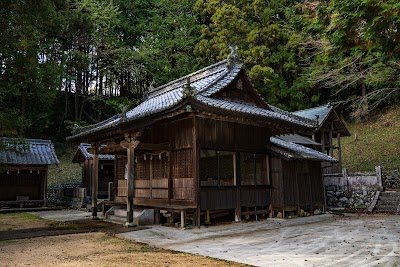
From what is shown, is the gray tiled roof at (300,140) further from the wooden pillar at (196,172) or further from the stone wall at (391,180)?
the wooden pillar at (196,172)

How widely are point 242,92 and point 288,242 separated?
7604 millimetres

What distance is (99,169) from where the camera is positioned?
24719 millimetres

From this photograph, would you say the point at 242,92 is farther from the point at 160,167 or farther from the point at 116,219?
the point at 116,219

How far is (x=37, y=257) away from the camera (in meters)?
7.31

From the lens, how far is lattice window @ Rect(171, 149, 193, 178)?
12.3m

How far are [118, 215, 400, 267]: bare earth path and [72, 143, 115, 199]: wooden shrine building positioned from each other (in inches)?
526

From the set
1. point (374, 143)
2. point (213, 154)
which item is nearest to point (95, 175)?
point (213, 154)

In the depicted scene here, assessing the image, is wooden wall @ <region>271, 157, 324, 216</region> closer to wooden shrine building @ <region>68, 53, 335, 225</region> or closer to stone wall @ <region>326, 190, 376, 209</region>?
wooden shrine building @ <region>68, 53, 335, 225</region>

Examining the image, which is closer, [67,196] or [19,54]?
[19,54]

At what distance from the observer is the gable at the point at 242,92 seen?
14.1m

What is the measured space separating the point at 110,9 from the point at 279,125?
26.9 m

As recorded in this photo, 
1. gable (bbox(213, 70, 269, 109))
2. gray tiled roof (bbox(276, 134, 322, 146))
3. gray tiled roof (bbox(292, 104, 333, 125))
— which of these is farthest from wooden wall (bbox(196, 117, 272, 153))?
gray tiled roof (bbox(292, 104, 333, 125))

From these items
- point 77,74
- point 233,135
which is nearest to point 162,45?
point 77,74

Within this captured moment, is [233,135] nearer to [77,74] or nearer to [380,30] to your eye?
[380,30]
